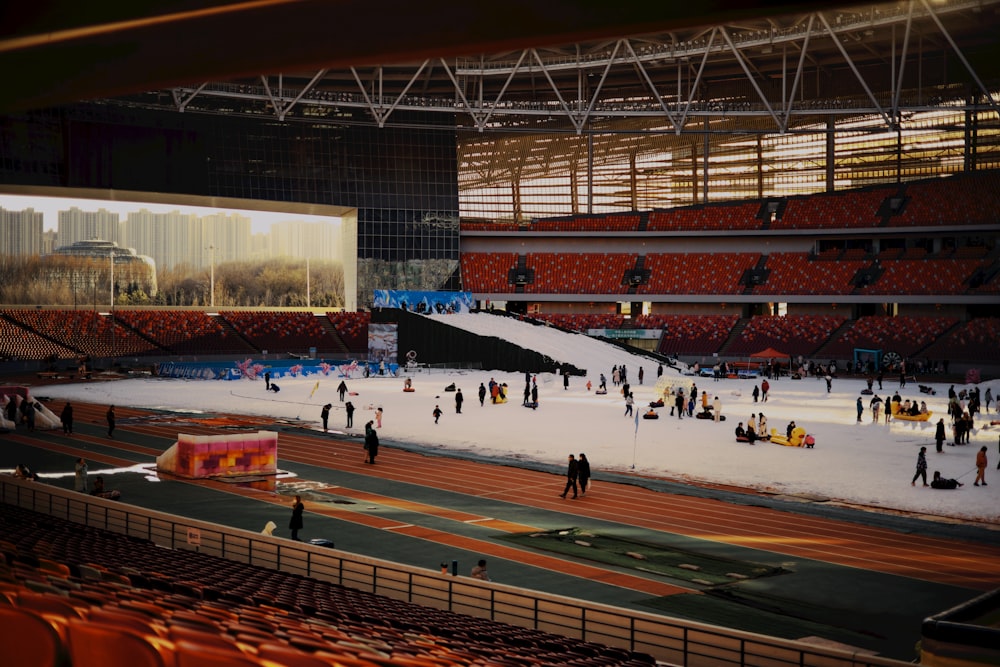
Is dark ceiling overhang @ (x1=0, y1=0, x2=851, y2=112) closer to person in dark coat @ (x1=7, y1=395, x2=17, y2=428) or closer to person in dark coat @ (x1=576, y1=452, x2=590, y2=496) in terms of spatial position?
person in dark coat @ (x1=576, y1=452, x2=590, y2=496)

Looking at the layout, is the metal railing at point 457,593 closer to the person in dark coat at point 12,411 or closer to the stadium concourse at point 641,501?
the stadium concourse at point 641,501

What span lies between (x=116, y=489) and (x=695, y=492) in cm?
1419

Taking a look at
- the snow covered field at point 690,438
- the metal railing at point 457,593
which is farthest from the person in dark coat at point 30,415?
the metal railing at point 457,593

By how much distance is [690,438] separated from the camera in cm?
3466

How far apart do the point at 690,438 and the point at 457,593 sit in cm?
2310

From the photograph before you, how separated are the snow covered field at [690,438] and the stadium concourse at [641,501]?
0.12 m

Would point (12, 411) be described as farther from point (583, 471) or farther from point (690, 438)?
point (690, 438)

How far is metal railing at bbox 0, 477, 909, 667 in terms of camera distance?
11.2 meters

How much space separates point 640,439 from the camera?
112ft

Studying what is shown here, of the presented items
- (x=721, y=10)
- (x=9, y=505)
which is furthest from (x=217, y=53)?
(x=9, y=505)

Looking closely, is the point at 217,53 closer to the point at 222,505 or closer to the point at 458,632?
the point at 458,632

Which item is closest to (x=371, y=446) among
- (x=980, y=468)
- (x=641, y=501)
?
(x=641, y=501)

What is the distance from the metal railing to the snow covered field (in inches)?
430

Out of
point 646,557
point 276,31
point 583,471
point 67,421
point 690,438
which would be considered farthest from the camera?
point 690,438
